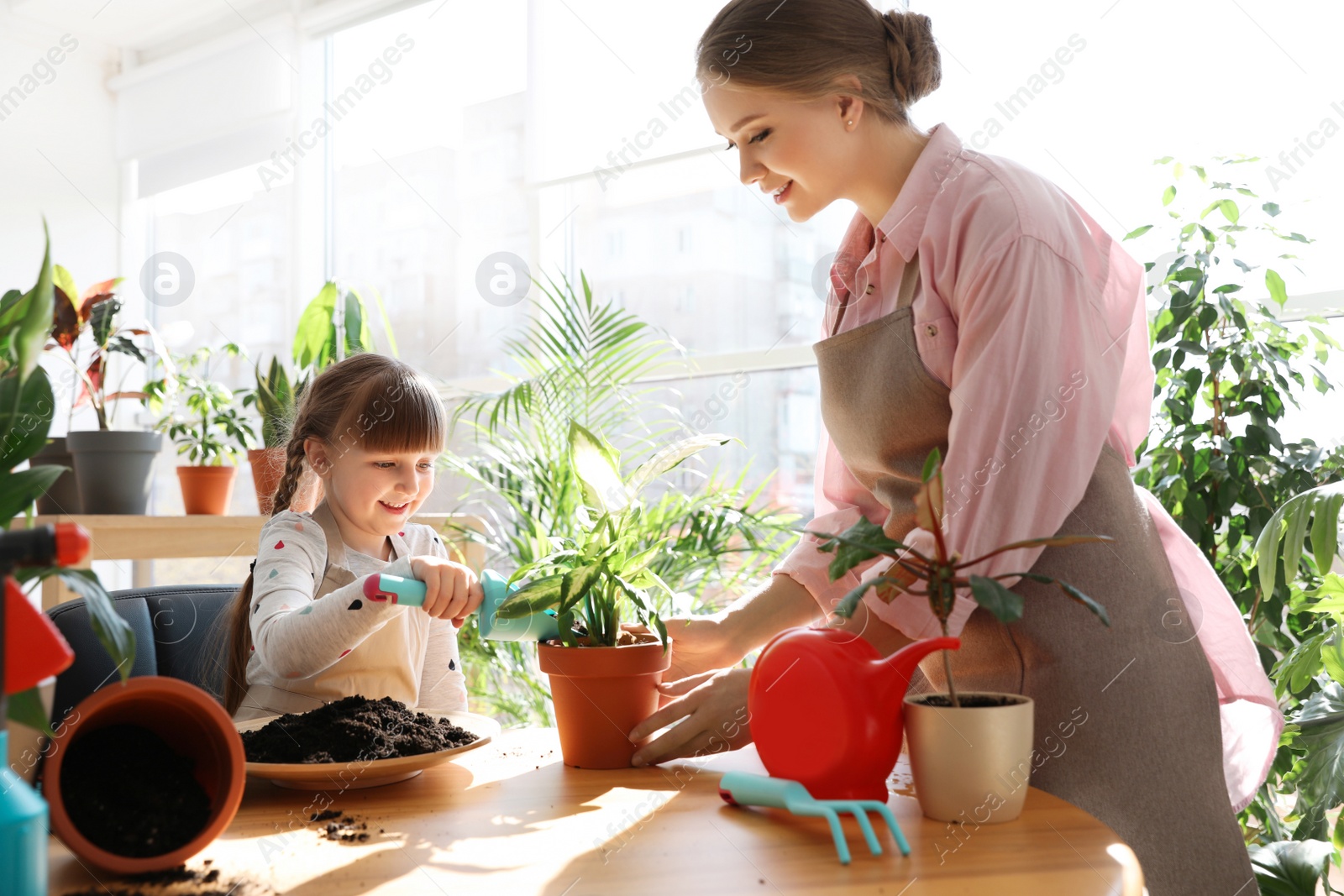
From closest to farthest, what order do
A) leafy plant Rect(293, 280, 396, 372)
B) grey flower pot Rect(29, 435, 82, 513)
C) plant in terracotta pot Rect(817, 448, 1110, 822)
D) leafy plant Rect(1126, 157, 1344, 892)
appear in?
1. plant in terracotta pot Rect(817, 448, 1110, 822)
2. leafy plant Rect(1126, 157, 1344, 892)
3. grey flower pot Rect(29, 435, 82, 513)
4. leafy plant Rect(293, 280, 396, 372)

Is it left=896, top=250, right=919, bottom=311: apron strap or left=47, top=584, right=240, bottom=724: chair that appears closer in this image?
left=896, top=250, right=919, bottom=311: apron strap

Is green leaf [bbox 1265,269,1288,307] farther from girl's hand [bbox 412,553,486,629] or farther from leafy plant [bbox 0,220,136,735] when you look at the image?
leafy plant [bbox 0,220,136,735]

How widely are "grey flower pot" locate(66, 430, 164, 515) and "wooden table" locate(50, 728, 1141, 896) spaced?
213 centimetres

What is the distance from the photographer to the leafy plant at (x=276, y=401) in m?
2.65

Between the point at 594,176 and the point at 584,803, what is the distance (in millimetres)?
3062

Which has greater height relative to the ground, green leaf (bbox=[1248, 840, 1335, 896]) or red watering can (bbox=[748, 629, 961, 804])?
red watering can (bbox=[748, 629, 961, 804])

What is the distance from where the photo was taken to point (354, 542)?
1549 mm

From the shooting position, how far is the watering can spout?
2.36 feet

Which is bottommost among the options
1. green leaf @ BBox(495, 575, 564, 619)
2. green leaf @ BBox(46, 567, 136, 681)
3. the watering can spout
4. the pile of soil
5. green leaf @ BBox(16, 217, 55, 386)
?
the pile of soil

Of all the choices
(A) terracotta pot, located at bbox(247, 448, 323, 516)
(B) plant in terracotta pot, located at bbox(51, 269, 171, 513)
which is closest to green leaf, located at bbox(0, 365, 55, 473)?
(A) terracotta pot, located at bbox(247, 448, 323, 516)

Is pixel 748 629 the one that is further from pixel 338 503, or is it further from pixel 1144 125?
pixel 1144 125

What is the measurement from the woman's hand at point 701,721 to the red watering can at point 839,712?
0.49 feet

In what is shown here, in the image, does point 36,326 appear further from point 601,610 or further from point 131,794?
point 601,610

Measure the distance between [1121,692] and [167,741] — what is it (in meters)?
0.79
